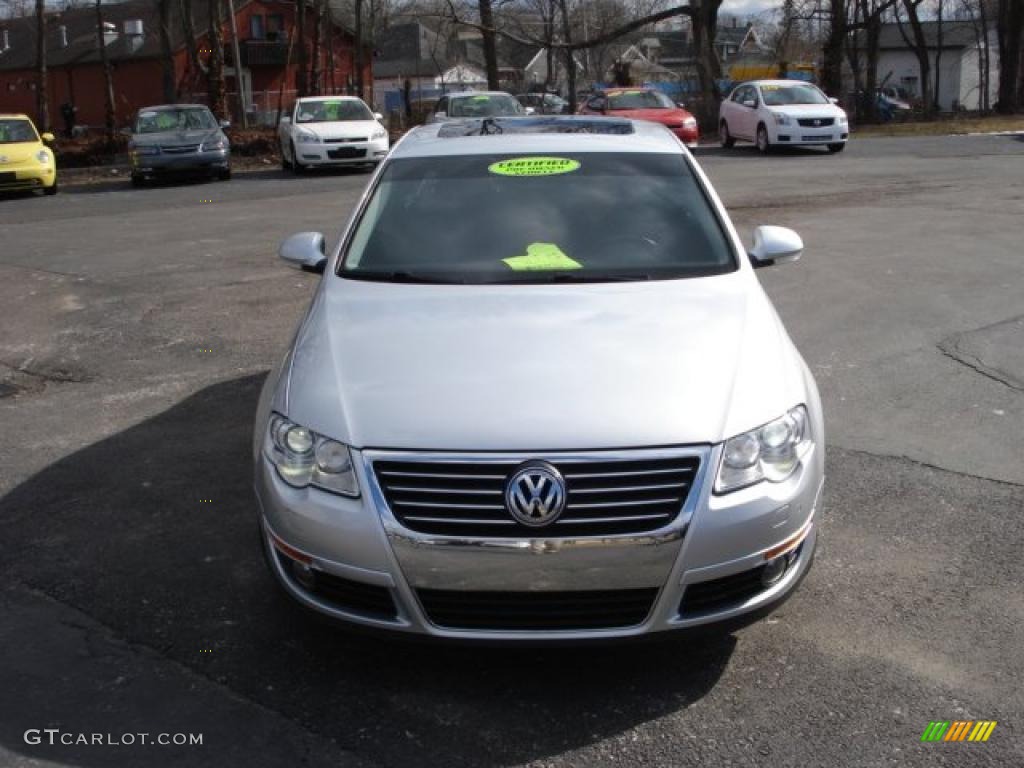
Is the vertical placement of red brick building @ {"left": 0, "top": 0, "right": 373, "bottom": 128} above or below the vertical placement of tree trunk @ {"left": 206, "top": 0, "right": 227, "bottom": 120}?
above

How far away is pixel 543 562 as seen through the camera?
331cm

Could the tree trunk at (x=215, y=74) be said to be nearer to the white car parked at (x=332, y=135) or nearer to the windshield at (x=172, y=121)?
the windshield at (x=172, y=121)

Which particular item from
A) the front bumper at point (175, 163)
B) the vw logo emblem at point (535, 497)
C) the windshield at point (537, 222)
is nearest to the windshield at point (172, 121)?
the front bumper at point (175, 163)

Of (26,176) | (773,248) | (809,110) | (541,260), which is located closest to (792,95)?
(809,110)

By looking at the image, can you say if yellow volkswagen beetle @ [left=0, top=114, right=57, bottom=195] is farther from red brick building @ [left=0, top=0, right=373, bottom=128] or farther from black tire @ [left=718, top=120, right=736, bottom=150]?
red brick building @ [left=0, top=0, right=373, bottom=128]

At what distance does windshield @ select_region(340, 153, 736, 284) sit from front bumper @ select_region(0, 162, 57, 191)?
1809cm

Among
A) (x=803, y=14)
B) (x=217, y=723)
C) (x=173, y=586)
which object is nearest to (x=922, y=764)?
(x=217, y=723)

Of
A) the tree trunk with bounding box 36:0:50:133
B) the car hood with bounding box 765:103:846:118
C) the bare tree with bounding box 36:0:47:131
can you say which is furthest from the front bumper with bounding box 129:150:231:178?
the car hood with bounding box 765:103:846:118

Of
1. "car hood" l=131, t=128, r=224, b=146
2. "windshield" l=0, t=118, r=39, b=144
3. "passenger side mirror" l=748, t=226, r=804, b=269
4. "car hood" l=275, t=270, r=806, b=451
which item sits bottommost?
"car hood" l=275, t=270, r=806, b=451

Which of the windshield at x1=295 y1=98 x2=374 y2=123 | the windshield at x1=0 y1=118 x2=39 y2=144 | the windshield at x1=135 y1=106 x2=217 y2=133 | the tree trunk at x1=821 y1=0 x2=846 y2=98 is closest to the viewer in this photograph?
the windshield at x1=0 y1=118 x2=39 y2=144

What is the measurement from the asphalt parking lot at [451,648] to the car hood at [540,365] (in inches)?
27.9

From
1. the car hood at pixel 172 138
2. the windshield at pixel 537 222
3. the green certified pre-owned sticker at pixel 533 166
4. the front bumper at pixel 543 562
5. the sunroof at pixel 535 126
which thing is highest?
the car hood at pixel 172 138

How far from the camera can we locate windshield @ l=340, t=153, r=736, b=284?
468 centimetres

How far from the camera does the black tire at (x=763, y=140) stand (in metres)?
25.2
